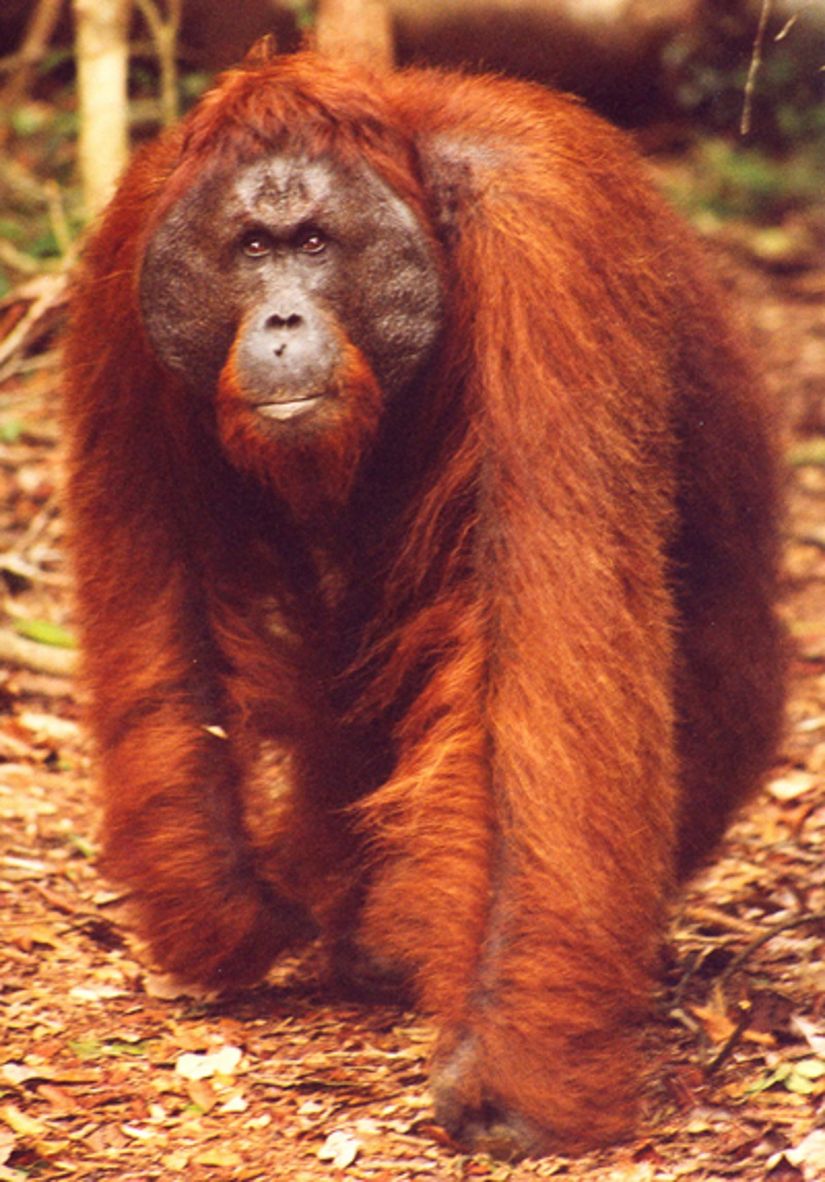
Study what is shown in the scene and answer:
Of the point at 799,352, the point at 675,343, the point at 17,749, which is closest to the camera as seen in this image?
the point at 675,343

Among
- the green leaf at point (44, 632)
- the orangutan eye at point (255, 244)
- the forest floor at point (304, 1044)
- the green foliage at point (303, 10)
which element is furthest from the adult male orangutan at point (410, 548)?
the green foliage at point (303, 10)

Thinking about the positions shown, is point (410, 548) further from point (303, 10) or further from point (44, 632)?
point (303, 10)

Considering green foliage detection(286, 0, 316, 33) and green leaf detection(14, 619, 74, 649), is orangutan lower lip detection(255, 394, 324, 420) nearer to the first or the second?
green leaf detection(14, 619, 74, 649)

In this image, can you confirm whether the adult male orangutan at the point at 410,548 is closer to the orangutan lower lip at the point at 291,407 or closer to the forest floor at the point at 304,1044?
the orangutan lower lip at the point at 291,407

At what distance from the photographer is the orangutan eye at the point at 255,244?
3.64m

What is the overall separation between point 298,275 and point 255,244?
110 millimetres

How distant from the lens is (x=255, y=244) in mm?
3652

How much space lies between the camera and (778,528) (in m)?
4.88

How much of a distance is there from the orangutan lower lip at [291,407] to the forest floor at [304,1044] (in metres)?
1.35

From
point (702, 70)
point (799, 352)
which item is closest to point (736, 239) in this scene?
point (702, 70)

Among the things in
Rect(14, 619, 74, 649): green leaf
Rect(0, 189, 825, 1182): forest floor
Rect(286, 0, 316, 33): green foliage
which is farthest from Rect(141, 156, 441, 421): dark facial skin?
Rect(286, 0, 316, 33): green foliage

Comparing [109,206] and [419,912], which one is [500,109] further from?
[419,912]

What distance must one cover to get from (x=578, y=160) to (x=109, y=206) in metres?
1.11

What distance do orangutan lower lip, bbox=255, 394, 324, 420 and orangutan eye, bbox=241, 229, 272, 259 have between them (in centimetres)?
31
